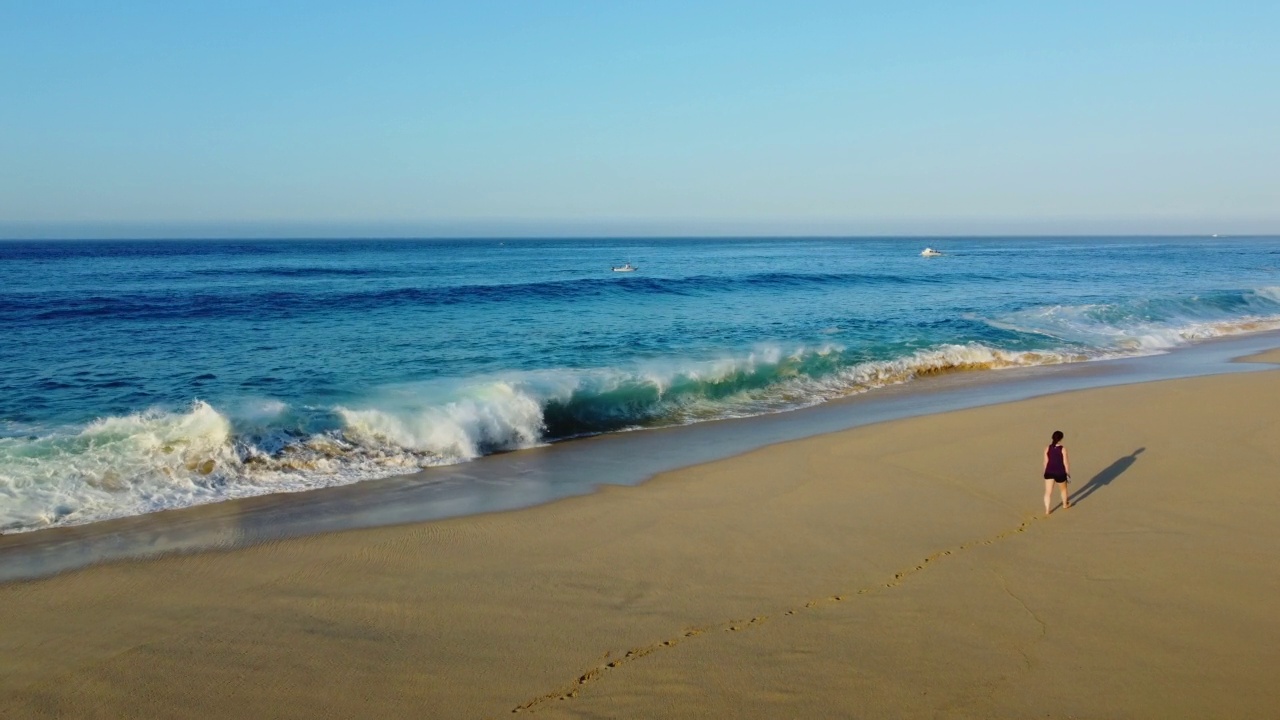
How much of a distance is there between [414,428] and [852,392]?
8.70 metres

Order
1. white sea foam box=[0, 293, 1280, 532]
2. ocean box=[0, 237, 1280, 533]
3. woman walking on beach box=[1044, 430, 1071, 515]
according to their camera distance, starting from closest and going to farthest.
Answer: woman walking on beach box=[1044, 430, 1071, 515] < white sea foam box=[0, 293, 1280, 532] < ocean box=[0, 237, 1280, 533]

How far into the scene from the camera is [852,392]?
52.1 feet

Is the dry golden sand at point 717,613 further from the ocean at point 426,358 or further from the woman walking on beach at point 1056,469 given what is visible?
the ocean at point 426,358

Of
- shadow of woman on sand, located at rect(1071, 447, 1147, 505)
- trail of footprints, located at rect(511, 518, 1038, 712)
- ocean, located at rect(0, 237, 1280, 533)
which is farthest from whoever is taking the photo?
ocean, located at rect(0, 237, 1280, 533)

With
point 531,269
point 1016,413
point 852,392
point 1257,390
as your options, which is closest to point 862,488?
point 1016,413

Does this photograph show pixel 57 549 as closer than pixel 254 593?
No

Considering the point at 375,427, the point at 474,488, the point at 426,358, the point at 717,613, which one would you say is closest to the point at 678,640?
the point at 717,613

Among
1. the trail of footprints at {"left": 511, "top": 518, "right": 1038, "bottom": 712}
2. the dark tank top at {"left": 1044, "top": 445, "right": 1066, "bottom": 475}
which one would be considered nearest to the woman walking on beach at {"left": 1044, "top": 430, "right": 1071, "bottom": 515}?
the dark tank top at {"left": 1044, "top": 445, "right": 1066, "bottom": 475}

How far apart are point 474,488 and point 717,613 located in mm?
4470

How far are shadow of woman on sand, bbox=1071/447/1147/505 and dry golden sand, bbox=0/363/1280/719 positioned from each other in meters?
0.13

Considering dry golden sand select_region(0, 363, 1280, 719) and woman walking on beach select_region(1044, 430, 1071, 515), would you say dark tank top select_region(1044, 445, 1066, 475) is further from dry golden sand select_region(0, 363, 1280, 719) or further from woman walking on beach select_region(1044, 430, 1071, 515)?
dry golden sand select_region(0, 363, 1280, 719)

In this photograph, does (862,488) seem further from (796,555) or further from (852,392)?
(852,392)

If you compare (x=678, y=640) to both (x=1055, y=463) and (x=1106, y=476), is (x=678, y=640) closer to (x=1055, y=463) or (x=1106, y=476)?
(x=1055, y=463)

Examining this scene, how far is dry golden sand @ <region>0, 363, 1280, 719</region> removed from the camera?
4.77 meters
